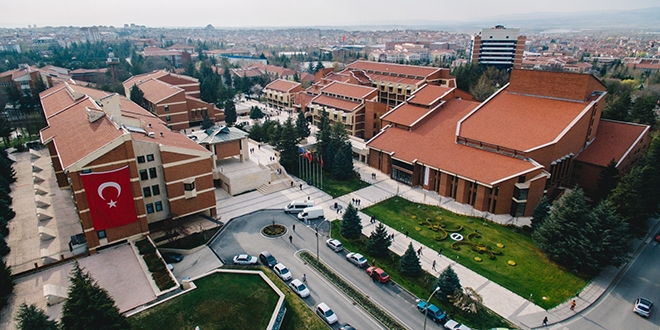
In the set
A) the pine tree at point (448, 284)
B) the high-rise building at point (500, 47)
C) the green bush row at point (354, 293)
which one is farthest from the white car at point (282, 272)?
the high-rise building at point (500, 47)

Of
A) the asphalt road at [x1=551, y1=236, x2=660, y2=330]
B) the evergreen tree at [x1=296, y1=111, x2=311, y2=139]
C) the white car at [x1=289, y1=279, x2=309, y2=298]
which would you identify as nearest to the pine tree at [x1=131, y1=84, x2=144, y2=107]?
the evergreen tree at [x1=296, y1=111, x2=311, y2=139]

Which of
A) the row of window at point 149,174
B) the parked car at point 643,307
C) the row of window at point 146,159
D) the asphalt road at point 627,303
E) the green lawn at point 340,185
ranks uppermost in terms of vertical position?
the row of window at point 146,159

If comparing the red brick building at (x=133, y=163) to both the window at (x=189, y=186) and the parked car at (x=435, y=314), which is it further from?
the parked car at (x=435, y=314)

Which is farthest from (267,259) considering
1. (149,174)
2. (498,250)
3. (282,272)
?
(498,250)

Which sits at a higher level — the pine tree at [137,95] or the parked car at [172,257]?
the pine tree at [137,95]

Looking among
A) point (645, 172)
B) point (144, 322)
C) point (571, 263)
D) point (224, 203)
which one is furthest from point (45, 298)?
point (645, 172)

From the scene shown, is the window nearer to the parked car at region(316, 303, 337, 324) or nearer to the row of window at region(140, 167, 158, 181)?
the row of window at region(140, 167, 158, 181)
